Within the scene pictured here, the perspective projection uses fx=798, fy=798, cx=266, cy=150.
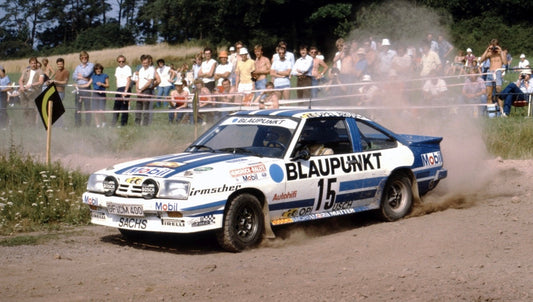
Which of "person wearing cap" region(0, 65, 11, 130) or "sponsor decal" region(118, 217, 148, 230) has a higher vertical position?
"person wearing cap" region(0, 65, 11, 130)

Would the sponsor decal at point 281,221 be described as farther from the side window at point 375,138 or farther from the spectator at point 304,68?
the spectator at point 304,68

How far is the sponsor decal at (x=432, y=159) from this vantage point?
10921mm

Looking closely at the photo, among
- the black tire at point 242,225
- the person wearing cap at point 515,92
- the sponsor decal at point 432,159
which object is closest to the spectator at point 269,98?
the person wearing cap at point 515,92

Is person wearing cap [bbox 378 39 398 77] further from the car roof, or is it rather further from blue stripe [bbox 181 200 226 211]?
blue stripe [bbox 181 200 226 211]

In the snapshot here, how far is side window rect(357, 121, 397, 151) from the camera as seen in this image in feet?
34.3

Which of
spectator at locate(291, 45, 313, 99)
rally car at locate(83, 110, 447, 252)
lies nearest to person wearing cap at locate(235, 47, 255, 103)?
spectator at locate(291, 45, 313, 99)

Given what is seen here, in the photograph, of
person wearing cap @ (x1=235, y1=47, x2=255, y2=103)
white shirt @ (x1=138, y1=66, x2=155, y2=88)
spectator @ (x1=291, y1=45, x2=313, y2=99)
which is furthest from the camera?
white shirt @ (x1=138, y1=66, x2=155, y2=88)

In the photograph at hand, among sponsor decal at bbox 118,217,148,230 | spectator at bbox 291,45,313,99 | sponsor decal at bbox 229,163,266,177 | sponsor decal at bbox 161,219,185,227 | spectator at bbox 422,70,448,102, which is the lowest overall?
sponsor decal at bbox 118,217,148,230

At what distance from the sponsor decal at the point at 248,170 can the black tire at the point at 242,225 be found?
24cm

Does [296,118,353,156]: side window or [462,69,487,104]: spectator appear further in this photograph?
[462,69,487,104]: spectator

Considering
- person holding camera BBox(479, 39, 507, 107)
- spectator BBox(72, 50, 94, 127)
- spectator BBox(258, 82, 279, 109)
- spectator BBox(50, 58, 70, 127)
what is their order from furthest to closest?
1. spectator BBox(50, 58, 70, 127)
2. person holding camera BBox(479, 39, 507, 107)
3. spectator BBox(72, 50, 94, 127)
4. spectator BBox(258, 82, 279, 109)

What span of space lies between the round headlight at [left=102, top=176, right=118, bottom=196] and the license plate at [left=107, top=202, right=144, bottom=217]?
137 millimetres

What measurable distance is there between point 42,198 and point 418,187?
519 cm

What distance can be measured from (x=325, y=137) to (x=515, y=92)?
1230 centimetres
